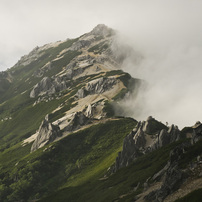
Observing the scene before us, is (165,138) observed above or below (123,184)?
above

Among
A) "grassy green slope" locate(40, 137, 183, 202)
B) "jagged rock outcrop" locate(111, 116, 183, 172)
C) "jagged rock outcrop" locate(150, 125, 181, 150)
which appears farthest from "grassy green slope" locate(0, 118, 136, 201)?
"jagged rock outcrop" locate(150, 125, 181, 150)

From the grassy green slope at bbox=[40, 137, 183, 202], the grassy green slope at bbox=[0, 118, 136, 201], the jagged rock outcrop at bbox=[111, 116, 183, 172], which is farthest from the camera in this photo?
the grassy green slope at bbox=[0, 118, 136, 201]

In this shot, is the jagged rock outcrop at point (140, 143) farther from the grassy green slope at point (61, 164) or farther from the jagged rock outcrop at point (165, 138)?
the grassy green slope at point (61, 164)

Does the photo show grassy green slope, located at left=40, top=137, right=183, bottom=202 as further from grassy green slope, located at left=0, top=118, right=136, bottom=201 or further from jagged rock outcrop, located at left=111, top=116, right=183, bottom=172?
grassy green slope, located at left=0, top=118, right=136, bottom=201

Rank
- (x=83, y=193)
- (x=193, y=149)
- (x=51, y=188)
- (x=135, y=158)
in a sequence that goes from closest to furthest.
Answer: (x=193, y=149), (x=83, y=193), (x=135, y=158), (x=51, y=188)

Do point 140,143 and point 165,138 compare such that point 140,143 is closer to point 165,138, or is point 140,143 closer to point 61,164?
point 165,138

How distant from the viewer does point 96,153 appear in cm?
17325

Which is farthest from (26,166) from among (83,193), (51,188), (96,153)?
(83,193)

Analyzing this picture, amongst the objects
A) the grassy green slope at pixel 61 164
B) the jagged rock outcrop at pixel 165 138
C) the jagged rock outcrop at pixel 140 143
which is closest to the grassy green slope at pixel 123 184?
the jagged rock outcrop at pixel 140 143

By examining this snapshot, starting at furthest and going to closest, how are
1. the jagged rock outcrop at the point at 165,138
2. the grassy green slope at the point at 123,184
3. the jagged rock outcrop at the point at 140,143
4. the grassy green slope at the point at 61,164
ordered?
the grassy green slope at the point at 61,164 → the jagged rock outcrop at the point at 165,138 → the jagged rock outcrop at the point at 140,143 → the grassy green slope at the point at 123,184

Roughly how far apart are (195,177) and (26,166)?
142 meters

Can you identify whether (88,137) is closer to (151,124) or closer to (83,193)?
(151,124)

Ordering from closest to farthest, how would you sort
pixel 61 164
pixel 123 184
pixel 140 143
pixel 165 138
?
pixel 123 184, pixel 165 138, pixel 140 143, pixel 61 164

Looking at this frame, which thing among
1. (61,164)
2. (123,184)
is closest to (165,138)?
(123,184)
